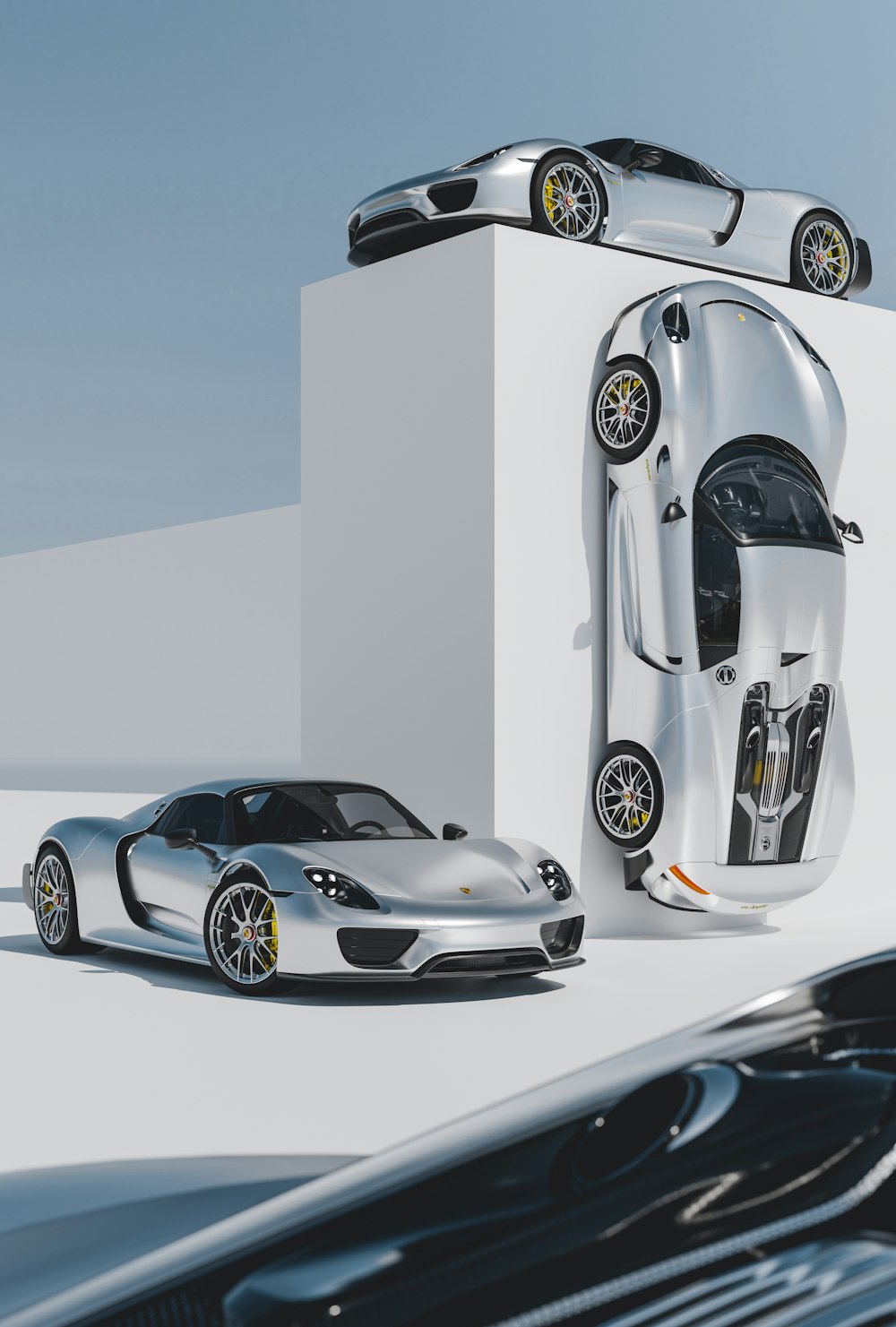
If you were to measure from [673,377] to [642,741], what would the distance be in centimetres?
211

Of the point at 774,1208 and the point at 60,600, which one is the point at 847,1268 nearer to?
the point at 774,1208

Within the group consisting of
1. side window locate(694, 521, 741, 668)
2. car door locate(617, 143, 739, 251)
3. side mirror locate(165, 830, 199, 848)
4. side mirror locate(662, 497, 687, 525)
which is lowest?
side mirror locate(165, 830, 199, 848)

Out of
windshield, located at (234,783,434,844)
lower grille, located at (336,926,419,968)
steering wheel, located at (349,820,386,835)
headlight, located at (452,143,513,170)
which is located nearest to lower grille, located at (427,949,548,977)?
lower grille, located at (336,926,419,968)

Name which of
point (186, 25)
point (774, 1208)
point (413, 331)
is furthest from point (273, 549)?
Answer: point (774, 1208)

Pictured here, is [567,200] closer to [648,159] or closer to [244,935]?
[648,159]

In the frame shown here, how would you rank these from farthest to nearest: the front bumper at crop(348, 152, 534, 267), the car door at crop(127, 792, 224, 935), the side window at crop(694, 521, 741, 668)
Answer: the front bumper at crop(348, 152, 534, 267) → the side window at crop(694, 521, 741, 668) → the car door at crop(127, 792, 224, 935)

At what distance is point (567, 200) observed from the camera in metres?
9.22

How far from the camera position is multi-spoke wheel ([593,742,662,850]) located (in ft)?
28.2

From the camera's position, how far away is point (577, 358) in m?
9.04

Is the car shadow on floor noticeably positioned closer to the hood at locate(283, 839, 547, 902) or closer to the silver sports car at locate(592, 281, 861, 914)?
the hood at locate(283, 839, 547, 902)

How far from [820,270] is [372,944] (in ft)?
21.8

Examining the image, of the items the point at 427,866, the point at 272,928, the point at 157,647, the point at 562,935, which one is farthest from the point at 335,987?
the point at 157,647

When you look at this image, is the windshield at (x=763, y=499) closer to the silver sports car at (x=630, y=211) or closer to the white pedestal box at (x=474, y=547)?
the white pedestal box at (x=474, y=547)

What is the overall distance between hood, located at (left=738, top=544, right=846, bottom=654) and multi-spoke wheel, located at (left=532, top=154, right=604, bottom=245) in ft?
7.63
